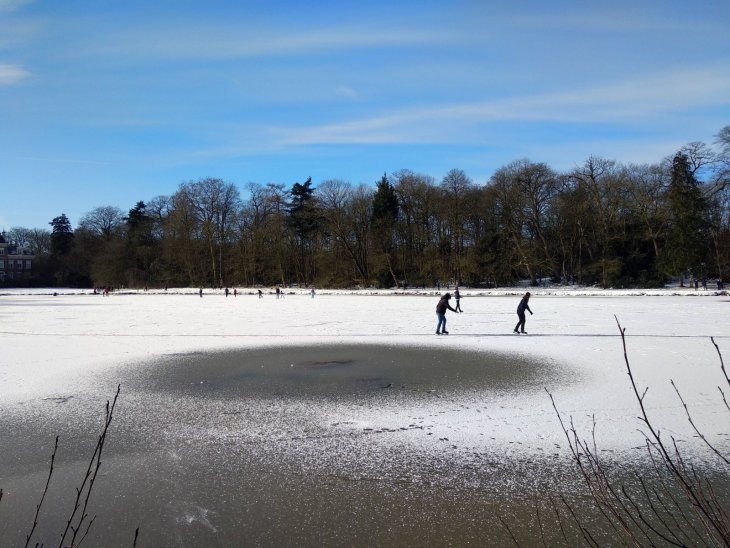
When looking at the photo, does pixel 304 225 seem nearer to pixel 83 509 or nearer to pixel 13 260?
pixel 83 509

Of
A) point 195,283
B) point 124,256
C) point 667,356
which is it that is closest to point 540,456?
point 667,356

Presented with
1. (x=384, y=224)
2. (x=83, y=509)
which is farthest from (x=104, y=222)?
(x=83, y=509)

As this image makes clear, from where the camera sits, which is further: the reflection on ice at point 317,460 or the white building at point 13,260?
the white building at point 13,260

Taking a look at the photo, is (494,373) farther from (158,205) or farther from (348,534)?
(158,205)

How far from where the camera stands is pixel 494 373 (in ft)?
35.0

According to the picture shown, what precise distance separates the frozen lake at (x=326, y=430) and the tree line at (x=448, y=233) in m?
37.8

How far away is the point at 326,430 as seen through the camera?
23.4 feet

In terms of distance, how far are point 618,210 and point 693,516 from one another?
52.8 m

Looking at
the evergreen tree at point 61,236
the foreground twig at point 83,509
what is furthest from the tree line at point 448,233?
the foreground twig at point 83,509

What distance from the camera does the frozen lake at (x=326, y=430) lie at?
15.5ft

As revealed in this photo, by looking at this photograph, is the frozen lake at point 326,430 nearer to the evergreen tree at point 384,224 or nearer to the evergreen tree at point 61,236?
the evergreen tree at point 384,224

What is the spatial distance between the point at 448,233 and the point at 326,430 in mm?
52213

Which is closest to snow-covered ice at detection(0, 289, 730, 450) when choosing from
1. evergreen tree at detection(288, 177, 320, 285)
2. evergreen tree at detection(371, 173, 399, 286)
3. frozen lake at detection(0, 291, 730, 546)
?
frozen lake at detection(0, 291, 730, 546)

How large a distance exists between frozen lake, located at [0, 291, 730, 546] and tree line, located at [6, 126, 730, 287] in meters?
37.8
